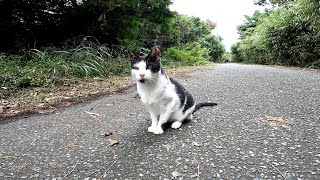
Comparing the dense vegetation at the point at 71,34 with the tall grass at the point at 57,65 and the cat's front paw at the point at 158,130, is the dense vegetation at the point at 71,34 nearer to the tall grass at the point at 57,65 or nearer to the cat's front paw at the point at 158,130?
the tall grass at the point at 57,65

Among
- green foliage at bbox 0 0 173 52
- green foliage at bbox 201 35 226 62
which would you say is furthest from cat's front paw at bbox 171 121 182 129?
green foliage at bbox 201 35 226 62

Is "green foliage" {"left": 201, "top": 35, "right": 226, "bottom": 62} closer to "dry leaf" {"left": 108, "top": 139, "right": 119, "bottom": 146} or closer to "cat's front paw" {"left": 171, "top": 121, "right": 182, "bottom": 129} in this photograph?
"cat's front paw" {"left": 171, "top": 121, "right": 182, "bottom": 129}

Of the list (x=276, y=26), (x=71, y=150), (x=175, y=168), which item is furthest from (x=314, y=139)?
(x=276, y=26)

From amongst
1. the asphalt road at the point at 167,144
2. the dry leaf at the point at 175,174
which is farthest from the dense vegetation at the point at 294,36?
the dry leaf at the point at 175,174

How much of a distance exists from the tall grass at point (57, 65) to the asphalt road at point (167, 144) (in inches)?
64.9

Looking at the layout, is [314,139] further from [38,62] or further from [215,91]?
[38,62]

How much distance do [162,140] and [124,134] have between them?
45cm

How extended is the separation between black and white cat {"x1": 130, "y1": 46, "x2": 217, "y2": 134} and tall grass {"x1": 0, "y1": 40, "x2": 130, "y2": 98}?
3073 mm

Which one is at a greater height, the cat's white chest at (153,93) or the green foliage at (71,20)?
the green foliage at (71,20)

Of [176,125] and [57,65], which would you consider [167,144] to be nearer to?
[176,125]

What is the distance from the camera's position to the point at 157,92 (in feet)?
8.54

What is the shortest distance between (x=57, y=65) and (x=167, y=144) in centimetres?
410

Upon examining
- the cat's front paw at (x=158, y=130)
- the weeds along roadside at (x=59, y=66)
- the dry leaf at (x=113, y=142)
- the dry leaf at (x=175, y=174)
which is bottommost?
the dry leaf at (x=113, y=142)

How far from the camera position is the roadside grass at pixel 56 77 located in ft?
14.3
